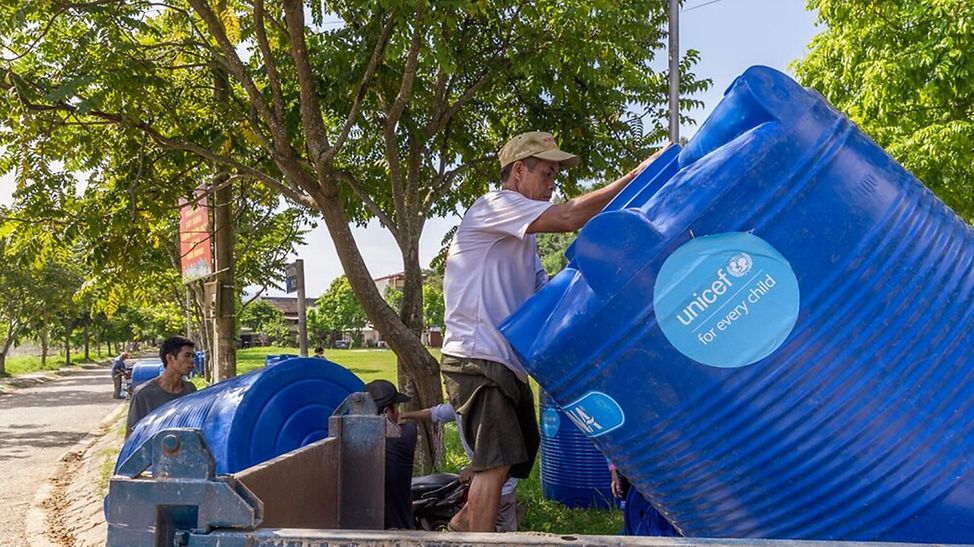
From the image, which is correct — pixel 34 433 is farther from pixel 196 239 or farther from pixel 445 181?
pixel 445 181

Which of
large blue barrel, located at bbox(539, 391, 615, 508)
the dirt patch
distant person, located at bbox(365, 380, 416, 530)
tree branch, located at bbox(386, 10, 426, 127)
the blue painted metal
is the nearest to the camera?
the blue painted metal

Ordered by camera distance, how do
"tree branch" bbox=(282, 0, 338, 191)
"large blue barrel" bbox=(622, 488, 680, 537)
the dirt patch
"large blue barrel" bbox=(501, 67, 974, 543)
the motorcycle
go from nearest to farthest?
"large blue barrel" bbox=(501, 67, 974, 543) → "large blue barrel" bbox=(622, 488, 680, 537) → the motorcycle → "tree branch" bbox=(282, 0, 338, 191) → the dirt patch

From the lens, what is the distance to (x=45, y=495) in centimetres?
962

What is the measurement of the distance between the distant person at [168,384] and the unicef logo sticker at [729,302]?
5260 mm

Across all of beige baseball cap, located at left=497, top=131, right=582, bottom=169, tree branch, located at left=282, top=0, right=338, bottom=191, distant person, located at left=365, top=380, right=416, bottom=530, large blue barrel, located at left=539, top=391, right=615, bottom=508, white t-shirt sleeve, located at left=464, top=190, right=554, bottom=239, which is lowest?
large blue barrel, located at left=539, top=391, right=615, bottom=508

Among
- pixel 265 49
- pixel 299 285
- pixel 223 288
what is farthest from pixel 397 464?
pixel 223 288

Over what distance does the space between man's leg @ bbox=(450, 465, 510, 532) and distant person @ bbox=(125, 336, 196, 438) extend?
4077 millimetres

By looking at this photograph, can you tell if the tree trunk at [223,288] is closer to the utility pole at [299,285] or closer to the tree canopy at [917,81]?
the utility pole at [299,285]

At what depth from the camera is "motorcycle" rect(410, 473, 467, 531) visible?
4973mm

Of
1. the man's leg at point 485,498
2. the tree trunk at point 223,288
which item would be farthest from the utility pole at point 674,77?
the tree trunk at point 223,288

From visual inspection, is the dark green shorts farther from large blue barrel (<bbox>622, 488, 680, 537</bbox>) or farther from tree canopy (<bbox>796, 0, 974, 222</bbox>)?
tree canopy (<bbox>796, 0, 974, 222</bbox>)

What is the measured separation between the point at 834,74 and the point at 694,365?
12220 millimetres

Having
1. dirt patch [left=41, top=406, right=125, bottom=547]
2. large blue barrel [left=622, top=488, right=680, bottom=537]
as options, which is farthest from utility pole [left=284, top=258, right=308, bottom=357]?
large blue barrel [left=622, top=488, right=680, bottom=537]

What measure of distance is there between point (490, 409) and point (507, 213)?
25.8 inches
